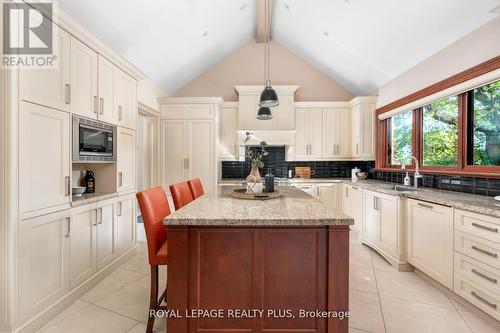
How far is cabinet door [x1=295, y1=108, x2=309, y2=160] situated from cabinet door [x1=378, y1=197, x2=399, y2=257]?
5.81 feet

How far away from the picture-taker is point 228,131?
14.6 feet

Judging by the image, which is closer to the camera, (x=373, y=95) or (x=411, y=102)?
(x=411, y=102)

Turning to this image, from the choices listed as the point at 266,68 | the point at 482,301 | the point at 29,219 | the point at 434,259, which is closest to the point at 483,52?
the point at 434,259

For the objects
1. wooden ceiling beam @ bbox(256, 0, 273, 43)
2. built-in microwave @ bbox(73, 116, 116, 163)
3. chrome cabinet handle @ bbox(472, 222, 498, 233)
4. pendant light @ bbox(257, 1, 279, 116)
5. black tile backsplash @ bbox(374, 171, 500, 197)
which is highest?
wooden ceiling beam @ bbox(256, 0, 273, 43)

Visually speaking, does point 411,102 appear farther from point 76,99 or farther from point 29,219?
point 29,219

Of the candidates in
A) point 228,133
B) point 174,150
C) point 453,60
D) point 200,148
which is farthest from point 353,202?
point 174,150

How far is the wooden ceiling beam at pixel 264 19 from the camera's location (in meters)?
3.78

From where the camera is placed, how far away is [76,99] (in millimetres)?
2068

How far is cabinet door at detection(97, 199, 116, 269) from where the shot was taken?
234cm

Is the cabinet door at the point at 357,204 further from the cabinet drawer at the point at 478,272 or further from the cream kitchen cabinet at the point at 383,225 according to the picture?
the cabinet drawer at the point at 478,272

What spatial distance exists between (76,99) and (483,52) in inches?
146

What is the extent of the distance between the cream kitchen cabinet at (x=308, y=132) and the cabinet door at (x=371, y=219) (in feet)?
4.59

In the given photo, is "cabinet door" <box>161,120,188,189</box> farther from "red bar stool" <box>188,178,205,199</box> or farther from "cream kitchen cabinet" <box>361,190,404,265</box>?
"cream kitchen cabinet" <box>361,190,404,265</box>

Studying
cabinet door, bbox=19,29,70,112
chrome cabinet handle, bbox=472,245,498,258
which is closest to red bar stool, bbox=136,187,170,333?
cabinet door, bbox=19,29,70,112
